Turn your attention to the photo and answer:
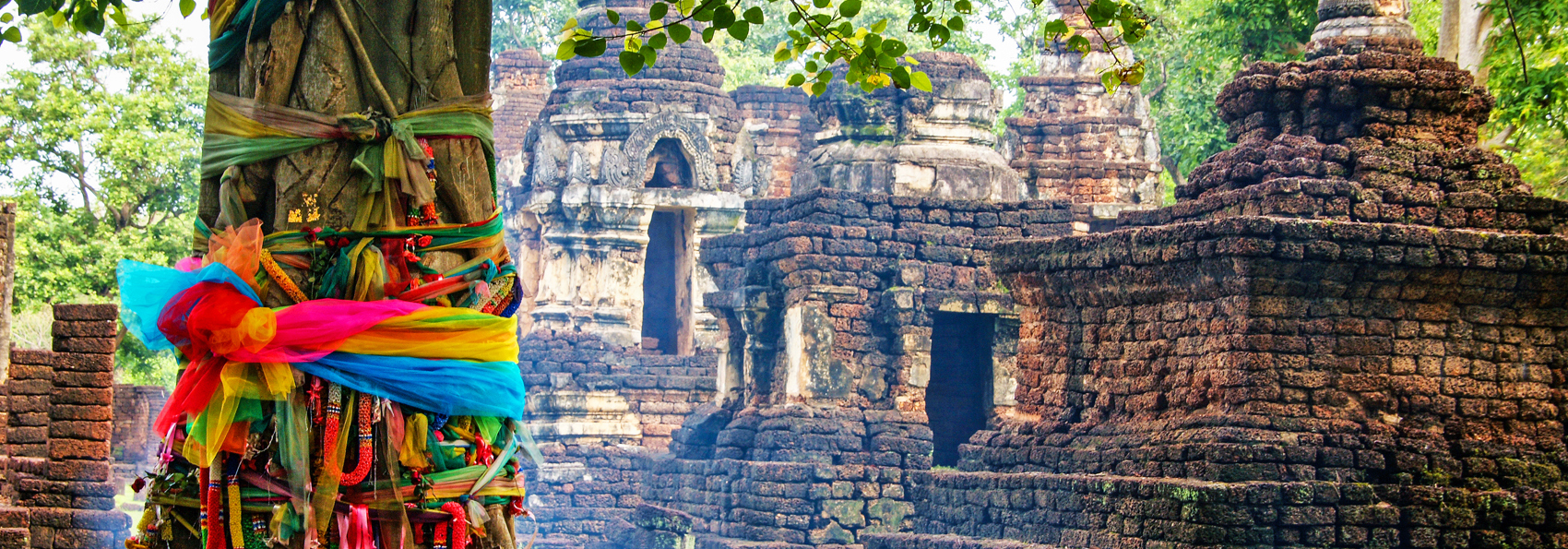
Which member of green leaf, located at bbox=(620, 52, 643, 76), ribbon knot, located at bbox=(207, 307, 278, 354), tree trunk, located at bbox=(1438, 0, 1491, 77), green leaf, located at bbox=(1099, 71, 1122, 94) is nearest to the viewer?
ribbon knot, located at bbox=(207, 307, 278, 354)

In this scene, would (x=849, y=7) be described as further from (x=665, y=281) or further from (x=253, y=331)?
(x=665, y=281)

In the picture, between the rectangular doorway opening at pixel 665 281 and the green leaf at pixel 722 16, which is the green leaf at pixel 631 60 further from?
the rectangular doorway opening at pixel 665 281

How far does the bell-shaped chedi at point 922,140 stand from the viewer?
16219 mm

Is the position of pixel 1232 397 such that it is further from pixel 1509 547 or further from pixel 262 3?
pixel 262 3

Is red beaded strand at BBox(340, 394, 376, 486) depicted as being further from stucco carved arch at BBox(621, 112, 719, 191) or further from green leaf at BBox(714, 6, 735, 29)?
stucco carved arch at BBox(621, 112, 719, 191)

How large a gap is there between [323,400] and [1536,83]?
12257 mm

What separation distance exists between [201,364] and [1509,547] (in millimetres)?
6937

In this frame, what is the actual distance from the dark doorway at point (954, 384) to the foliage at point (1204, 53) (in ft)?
9.83

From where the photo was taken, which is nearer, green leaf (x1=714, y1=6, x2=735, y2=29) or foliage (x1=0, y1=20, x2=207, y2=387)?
green leaf (x1=714, y1=6, x2=735, y2=29)

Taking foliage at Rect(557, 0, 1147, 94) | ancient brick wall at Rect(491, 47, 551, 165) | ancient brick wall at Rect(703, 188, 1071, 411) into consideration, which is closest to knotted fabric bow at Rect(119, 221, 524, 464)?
foliage at Rect(557, 0, 1147, 94)

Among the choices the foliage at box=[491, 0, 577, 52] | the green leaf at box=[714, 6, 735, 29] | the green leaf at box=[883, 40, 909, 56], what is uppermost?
the foliage at box=[491, 0, 577, 52]

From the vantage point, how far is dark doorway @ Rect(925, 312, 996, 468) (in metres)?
15.5

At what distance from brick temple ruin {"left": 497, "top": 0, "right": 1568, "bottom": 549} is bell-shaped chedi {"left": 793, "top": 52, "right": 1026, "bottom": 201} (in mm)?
30

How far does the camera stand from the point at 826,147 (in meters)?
17.0
